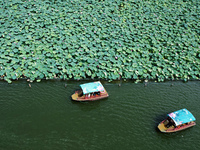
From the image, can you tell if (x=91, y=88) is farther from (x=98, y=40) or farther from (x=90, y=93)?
(x=98, y=40)

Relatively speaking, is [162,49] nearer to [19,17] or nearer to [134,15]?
[134,15]

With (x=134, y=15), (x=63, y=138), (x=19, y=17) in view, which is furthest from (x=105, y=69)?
(x=19, y=17)

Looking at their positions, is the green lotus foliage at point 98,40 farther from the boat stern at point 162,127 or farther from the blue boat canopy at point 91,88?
the boat stern at point 162,127

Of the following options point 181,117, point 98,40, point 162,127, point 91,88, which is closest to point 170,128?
point 162,127

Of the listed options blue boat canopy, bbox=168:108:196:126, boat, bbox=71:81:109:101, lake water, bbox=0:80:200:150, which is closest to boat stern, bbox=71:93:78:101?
boat, bbox=71:81:109:101

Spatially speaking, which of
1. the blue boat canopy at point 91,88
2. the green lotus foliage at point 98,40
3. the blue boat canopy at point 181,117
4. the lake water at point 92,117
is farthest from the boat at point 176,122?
the blue boat canopy at point 91,88
